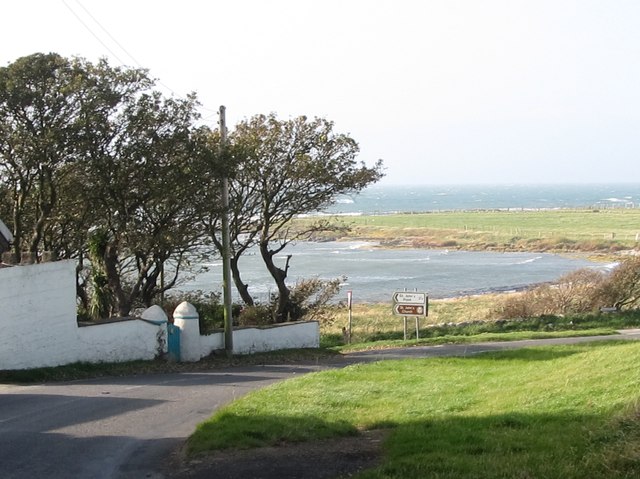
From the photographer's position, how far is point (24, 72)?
63.1ft

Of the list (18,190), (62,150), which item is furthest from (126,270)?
(62,150)

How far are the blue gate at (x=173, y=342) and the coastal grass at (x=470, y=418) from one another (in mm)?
5326

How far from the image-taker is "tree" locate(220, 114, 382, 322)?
27656 millimetres

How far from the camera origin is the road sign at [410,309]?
26047 millimetres

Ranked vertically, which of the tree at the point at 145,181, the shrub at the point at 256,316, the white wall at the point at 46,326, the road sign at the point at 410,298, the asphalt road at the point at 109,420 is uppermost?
the tree at the point at 145,181

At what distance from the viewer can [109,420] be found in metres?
12.5

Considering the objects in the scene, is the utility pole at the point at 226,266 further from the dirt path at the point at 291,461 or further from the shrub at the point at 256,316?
the dirt path at the point at 291,461

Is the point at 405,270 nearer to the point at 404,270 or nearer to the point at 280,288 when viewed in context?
the point at 404,270

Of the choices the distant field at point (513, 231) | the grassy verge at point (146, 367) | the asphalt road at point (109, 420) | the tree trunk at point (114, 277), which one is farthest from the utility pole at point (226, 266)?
the distant field at point (513, 231)

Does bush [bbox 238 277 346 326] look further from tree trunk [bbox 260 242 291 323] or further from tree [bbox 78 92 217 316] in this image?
tree [bbox 78 92 217 316]

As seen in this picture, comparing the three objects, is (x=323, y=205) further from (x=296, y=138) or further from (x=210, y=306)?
(x=210, y=306)

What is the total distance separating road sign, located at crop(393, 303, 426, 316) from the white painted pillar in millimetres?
7274

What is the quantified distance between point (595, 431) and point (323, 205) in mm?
21786

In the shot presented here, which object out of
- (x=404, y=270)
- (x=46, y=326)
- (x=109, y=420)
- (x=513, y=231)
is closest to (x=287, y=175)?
(x=46, y=326)
